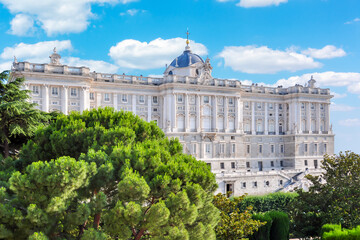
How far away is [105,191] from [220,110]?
42753 mm

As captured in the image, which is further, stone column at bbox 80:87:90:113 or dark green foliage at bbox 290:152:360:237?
stone column at bbox 80:87:90:113

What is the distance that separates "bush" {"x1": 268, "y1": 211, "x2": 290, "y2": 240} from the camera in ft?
84.4

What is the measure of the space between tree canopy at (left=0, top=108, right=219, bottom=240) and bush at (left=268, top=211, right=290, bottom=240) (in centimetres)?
921

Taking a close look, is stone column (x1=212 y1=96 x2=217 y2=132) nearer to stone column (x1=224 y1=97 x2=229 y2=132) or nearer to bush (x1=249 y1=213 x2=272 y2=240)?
stone column (x1=224 y1=97 x2=229 y2=132)

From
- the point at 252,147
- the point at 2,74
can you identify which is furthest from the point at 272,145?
the point at 2,74

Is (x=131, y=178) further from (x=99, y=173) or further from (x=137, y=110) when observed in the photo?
(x=137, y=110)

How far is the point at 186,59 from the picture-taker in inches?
2345

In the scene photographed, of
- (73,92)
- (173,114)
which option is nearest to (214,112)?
(173,114)

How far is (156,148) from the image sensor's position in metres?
17.9

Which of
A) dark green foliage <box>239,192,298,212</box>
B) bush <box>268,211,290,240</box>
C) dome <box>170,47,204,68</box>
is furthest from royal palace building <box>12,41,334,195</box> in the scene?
bush <box>268,211,290,240</box>

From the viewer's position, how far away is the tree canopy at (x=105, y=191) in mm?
13938

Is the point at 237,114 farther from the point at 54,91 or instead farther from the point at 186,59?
the point at 54,91

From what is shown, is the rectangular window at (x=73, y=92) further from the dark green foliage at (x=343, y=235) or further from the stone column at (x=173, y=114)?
the dark green foliage at (x=343, y=235)

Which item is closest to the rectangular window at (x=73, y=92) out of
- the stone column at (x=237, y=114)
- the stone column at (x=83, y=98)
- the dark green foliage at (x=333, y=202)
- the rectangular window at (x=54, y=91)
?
the stone column at (x=83, y=98)
